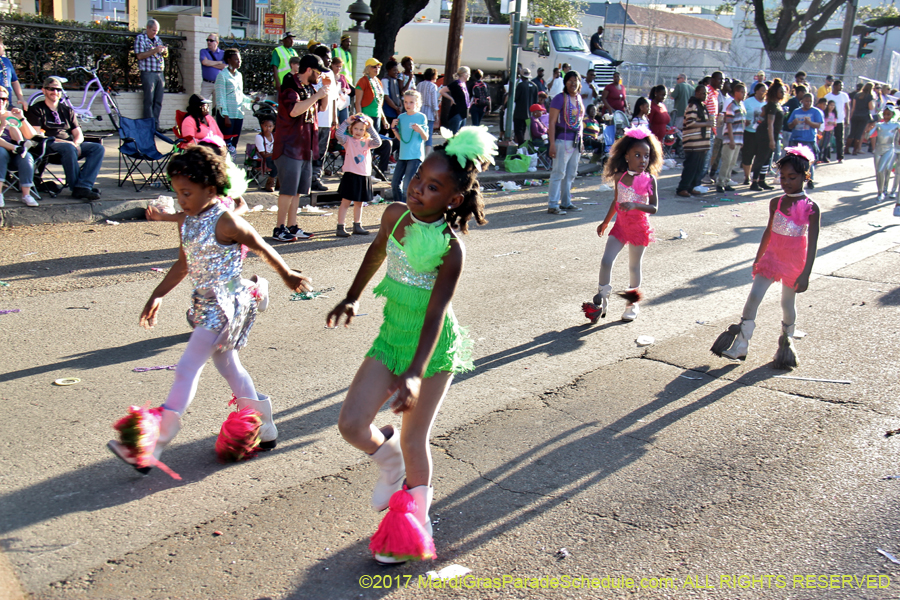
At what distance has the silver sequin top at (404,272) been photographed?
3111mm

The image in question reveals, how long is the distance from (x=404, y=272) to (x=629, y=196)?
12.7ft

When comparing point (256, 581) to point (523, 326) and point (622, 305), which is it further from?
point (622, 305)

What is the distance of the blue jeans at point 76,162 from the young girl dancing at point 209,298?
21.3 feet

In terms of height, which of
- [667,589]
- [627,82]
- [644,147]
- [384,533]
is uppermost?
[627,82]

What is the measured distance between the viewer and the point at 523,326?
637cm

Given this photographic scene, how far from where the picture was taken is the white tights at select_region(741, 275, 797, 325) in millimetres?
5664

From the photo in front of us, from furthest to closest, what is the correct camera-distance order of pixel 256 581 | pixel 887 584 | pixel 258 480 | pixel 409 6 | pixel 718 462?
1. pixel 409 6
2. pixel 718 462
3. pixel 258 480
4. pixel 887 584
5. pixel 256 581

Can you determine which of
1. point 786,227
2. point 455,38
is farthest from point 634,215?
point 455,38

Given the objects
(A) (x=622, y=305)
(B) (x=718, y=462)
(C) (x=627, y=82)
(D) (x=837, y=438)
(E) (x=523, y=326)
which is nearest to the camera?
(B) (x=718, y=462)

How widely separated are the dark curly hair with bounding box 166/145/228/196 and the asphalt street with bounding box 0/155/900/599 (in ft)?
4.74

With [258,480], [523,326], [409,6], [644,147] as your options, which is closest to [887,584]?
[258,480]

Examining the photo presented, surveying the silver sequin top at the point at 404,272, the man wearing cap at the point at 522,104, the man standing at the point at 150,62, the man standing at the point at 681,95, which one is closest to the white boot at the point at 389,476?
the silver sequin top at the point at 404,272

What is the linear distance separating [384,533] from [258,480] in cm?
101

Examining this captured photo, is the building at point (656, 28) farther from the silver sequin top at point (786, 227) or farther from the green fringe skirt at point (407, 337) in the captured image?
the green fringe skirt at point (407, 337)
